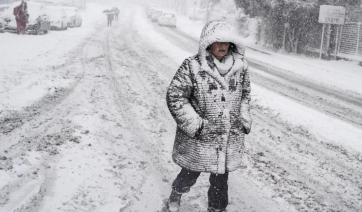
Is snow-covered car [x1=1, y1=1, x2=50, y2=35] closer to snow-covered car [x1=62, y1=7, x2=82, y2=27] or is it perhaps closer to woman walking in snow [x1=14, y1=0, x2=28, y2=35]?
woman walking in snow [x1=14, y1=0, x2=28, y2=35]

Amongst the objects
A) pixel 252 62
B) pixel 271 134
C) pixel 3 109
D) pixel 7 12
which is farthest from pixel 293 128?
pixel 7 12

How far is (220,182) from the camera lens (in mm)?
2848

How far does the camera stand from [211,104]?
2.57 meters

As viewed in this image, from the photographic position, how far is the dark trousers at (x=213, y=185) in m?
2.83

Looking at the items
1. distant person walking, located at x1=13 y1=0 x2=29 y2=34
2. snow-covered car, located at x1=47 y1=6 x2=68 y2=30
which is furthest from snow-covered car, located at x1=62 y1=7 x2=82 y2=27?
distant person walking, located at x1=13 y1=0 x2=29 y2=34

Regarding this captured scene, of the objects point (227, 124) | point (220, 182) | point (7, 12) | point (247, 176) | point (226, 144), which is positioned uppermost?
point (7, 12)

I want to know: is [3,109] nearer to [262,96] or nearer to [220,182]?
[220,182]

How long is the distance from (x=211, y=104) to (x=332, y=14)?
15766 millimetres

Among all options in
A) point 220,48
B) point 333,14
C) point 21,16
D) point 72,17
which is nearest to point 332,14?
point 333,14

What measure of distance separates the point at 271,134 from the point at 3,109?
468cm

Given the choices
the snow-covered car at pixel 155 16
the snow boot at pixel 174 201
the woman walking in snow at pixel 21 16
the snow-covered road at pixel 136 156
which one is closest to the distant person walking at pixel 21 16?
the woman walking in snow at pixel 21 16

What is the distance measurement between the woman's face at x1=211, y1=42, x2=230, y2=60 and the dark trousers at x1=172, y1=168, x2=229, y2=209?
1006mm

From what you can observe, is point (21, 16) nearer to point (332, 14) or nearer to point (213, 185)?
point (332, 14)

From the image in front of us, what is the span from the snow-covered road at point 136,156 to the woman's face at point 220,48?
1.60 metres
